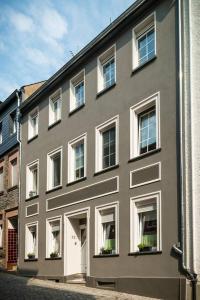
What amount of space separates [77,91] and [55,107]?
2338 millimetres

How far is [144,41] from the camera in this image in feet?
58.7

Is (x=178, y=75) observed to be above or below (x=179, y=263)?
above

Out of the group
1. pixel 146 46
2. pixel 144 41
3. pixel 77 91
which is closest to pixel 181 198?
pixel 146 46

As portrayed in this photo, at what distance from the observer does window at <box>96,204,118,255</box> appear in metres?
18.0

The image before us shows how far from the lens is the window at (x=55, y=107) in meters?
23.8

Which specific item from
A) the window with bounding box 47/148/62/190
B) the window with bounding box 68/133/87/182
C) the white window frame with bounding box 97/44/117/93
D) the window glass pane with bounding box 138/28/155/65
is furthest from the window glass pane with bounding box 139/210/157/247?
the window with bounding box 47/148/62/190

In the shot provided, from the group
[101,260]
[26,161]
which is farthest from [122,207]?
[26,161]

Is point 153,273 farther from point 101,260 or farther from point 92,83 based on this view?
point 92,83

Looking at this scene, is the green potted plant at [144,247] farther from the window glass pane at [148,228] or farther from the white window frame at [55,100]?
the white window frame at [55,100]

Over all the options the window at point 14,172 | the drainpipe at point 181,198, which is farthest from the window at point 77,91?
the window at point 14,172

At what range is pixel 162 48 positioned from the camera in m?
16.5

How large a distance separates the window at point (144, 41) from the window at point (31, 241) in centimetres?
1006

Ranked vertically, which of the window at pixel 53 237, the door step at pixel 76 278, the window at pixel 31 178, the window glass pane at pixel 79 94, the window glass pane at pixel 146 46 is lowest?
the door step at pixel 76 278

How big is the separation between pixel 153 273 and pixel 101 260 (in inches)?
125
